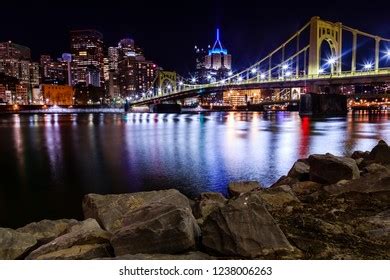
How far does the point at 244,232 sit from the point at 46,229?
1.79 meters

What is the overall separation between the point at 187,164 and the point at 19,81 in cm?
6279

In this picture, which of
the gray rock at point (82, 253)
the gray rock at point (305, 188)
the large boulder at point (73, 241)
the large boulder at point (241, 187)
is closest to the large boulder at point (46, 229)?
the large boulder at point (73, 241)

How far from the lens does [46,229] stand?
321 centimetres

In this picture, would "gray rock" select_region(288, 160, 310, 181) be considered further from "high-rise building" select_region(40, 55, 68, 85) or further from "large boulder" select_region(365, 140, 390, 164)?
"high-rise building" select_region(40, 55, 68, 85)

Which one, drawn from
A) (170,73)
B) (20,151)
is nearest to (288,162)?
(20,151)

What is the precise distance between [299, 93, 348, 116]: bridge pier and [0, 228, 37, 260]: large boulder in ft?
107

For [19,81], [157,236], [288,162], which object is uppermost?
[19,81]

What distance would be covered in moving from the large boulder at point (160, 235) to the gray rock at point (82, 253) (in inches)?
4.3

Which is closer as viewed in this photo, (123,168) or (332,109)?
(123,168)

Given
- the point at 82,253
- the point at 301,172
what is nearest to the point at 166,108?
the point at 301,172

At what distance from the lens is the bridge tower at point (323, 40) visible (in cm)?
3574

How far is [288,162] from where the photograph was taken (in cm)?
911

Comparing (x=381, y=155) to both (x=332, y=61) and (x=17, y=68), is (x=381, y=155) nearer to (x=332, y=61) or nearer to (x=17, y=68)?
(x=332, y=61)
